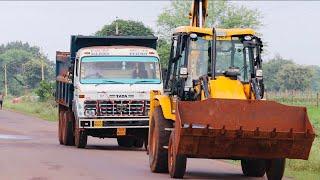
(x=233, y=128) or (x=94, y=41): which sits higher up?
(x=94, y=41)

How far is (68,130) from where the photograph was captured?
2681cm

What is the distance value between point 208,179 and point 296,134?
2319 millimetres

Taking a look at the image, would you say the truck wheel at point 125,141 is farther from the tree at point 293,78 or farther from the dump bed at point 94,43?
the tree at point 293,78

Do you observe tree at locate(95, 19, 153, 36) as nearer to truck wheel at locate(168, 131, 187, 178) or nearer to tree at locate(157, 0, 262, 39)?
tree at locate(157, 0, 262, 39)

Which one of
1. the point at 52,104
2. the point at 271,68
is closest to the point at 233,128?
the point at 52,104

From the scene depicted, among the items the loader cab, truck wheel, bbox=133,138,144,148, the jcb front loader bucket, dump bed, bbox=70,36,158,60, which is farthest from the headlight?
the jcb front loader bucket

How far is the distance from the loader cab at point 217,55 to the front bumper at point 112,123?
827 centimetres

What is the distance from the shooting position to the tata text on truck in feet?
79.3

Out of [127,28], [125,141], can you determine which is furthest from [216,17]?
[125,141]

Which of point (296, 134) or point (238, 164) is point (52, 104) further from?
point (296, 134)

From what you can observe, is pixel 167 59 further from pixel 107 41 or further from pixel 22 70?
pixel 22 70

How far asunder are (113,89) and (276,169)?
9.81m

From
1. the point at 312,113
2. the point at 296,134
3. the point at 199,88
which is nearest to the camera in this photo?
the point at 296,134

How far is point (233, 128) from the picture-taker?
46.6 ft
